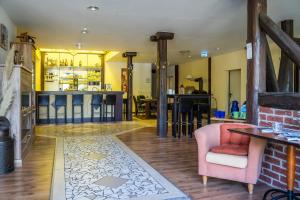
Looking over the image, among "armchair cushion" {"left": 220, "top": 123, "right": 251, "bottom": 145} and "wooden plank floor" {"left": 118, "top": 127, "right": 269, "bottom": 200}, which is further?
"armchair cushion" {"left": 220, "top": 123, "right": 251, "bottom": 145}

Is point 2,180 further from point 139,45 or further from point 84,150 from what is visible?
point 139,45

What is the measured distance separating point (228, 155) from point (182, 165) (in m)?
1.13

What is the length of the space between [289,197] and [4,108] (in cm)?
374

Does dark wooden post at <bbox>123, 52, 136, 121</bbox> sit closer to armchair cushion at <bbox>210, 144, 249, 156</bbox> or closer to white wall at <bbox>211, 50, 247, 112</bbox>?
white wall at <bbox>211, 50, 247, 112</bbox>

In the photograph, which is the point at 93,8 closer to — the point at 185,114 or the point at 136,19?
the point at 136,19

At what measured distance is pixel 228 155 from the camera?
9.70ft

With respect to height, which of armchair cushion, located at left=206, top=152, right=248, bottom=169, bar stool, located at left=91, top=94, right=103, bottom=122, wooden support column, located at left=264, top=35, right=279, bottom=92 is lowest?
armchair cushion, located at left=206, top=152, right=248, bottom=169

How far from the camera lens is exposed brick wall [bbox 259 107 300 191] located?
111 inches

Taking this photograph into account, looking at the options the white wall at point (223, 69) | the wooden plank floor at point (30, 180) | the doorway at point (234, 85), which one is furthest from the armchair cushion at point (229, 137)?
the doorway at point (234, 85)

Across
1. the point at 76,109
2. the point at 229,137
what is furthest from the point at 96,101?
the point at 229,137

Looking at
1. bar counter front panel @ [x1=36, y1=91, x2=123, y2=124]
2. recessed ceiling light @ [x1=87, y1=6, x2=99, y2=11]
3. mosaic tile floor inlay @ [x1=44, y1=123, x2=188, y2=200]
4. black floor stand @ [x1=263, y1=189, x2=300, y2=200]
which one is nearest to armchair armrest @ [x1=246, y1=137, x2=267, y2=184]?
black floor stand @ [x1=263, y1=189, x2=300, y2=200]

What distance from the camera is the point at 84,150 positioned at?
4.89m

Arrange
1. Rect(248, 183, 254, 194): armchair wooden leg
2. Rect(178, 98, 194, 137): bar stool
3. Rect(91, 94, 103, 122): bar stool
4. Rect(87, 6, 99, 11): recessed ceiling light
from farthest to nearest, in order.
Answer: Rect(91, 94, 103, 122): bar stool → Rect(178, 98, 194, 137): bar stool → Rect(87, 6, 99, 11): recessed ceiling light → Rect(248, 183, 254, 194): armchair wooden leg

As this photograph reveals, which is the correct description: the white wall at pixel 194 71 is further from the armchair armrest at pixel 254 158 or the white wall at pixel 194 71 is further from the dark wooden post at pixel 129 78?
the armchair armrest at pixel 254 158
